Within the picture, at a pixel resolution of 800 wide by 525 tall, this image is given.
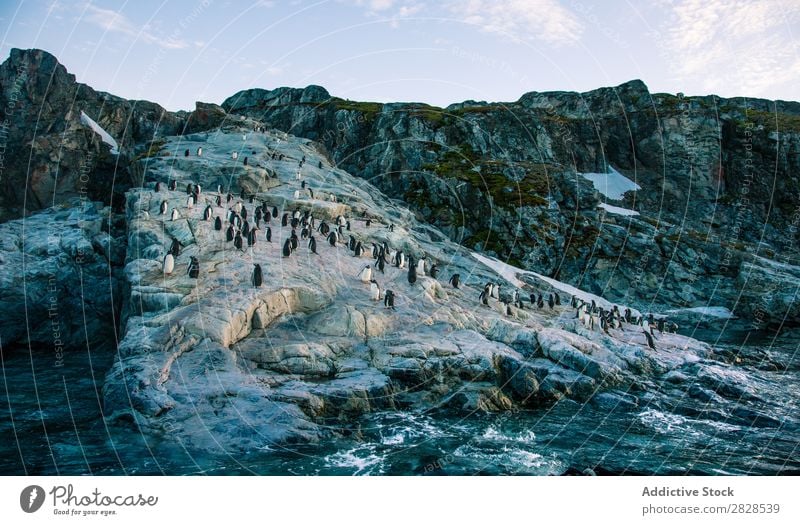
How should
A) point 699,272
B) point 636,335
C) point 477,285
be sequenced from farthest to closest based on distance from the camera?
1. point 699,272
2. point 477,285
3. point 636,335

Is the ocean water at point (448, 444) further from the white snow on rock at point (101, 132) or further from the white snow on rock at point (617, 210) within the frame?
the white snow on rock at point (617, 210)

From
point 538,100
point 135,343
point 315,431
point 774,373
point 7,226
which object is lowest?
point 774,373

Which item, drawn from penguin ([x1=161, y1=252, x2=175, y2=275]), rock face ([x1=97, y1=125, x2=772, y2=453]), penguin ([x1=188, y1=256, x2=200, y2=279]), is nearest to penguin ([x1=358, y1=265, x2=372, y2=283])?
rock face ([x1=97, y1=125, x2=772, y2=453])

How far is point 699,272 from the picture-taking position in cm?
5944

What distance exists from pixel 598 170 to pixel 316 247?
256 ft

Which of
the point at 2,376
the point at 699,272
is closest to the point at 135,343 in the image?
the point at 2,376

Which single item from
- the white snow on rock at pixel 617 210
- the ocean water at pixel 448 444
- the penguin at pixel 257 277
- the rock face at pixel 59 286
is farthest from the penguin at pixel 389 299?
the white snow on rock at pixel 617 210

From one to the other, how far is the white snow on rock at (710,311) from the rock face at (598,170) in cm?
172

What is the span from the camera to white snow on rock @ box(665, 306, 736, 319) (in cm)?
5174

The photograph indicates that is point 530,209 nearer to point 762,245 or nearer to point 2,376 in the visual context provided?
point 762,245

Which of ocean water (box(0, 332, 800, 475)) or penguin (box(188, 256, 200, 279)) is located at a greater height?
penguin (box(188, 256, 200, 279))

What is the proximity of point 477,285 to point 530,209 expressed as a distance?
1318 inches

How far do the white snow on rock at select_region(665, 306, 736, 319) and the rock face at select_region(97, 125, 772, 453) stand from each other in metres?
20.6

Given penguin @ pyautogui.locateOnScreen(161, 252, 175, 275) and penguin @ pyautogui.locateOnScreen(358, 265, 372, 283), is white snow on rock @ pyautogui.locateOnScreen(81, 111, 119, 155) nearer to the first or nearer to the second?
penguin @ pyautogui.locateOnScreen(161, 252, 175, 275)
